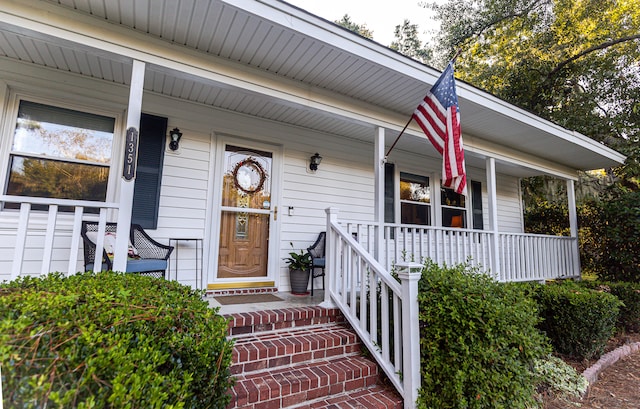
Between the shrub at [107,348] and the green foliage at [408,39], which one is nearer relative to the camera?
the shrub at [107,348]

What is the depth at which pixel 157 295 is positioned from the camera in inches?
65.9

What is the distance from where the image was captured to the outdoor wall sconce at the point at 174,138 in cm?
386

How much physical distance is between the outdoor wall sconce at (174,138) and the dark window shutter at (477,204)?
606cm

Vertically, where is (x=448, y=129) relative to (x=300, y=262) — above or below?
above

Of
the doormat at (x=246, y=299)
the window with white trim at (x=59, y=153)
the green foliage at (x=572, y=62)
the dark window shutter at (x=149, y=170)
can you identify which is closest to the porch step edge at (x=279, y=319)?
the doormat at (x=246, y=299)

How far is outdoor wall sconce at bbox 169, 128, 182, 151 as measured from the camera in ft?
12.6

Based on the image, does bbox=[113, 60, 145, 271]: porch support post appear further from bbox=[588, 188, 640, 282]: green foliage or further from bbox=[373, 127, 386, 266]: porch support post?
bbox=[588, 188, 640, 282]: green foliage

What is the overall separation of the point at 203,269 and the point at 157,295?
236 centimetres

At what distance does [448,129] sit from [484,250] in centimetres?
278

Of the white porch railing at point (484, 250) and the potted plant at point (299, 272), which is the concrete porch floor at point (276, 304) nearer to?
the potted plant at point (299, 272)

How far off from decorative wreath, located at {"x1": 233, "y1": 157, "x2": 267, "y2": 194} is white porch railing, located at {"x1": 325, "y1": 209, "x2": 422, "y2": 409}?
58.2 inches

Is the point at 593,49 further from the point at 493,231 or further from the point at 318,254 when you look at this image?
the point at 318,254

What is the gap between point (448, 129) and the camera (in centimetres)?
304

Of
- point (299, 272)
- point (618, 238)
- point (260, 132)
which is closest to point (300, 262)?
point (299, 272)
